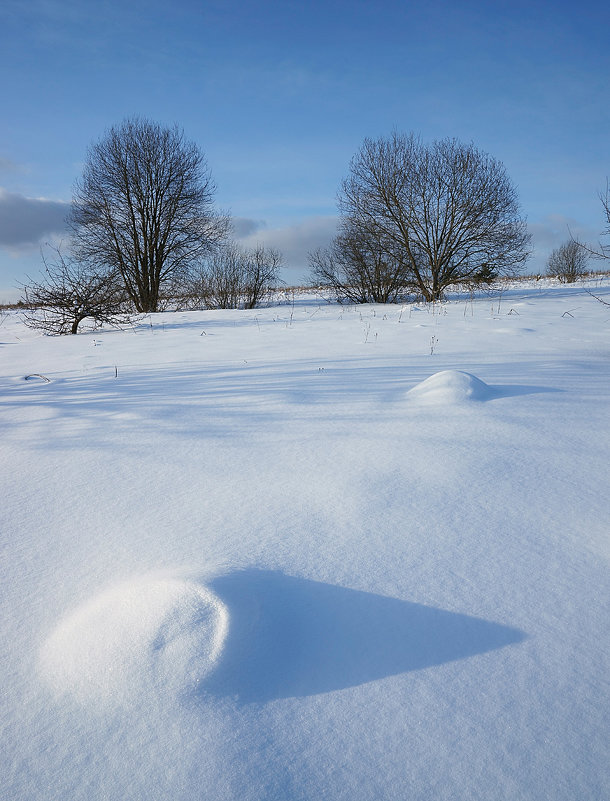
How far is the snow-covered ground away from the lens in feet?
2.70

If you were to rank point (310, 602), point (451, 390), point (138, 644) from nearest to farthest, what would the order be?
1. point (138, 644)
2. point (310, 602)
3. point (451, 390)

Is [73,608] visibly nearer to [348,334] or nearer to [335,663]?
[335,663]

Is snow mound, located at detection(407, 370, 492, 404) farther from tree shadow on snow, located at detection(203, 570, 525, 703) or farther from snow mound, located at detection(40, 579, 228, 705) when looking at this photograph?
snow mound, located at detection(40, 579, 228, 705)

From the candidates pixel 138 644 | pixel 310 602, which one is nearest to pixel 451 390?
pixel 310 602

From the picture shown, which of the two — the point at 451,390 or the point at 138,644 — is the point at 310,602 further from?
the point at 451,390

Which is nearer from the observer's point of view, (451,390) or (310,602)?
(310,602)

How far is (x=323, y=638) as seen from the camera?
1.05m

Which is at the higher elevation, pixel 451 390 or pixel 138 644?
pixel 451 390

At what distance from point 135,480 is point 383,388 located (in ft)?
5.42

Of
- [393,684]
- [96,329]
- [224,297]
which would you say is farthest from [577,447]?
[224,297]

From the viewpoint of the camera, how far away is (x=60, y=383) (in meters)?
3.63

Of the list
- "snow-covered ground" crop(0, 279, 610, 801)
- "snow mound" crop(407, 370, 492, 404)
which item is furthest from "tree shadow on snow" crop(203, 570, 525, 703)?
"snow mound" crop(407, 370, 492, 404)

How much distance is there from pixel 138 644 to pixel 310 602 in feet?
1.31

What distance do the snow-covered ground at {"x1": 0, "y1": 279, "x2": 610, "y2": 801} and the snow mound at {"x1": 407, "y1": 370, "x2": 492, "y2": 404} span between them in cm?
2
